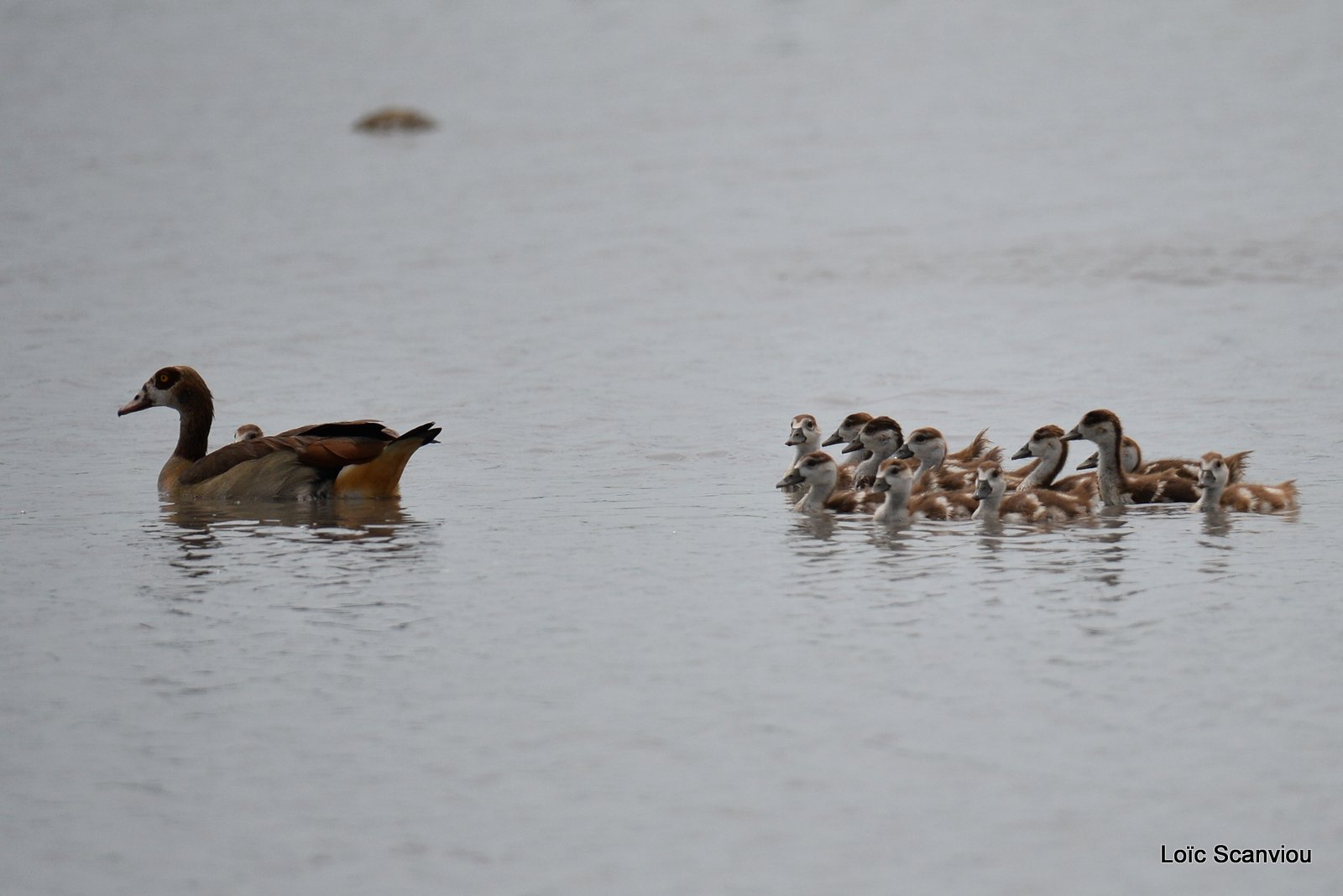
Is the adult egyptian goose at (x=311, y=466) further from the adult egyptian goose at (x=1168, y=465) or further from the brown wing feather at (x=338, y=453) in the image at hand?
the adult egyptian goose at (x=1168, y=465)

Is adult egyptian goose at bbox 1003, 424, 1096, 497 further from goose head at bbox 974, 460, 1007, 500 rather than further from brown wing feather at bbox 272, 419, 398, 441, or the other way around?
brown wing feather at bbox 272, 419, 398, 441

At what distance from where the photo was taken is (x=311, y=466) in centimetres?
1296

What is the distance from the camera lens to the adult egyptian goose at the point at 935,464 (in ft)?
42.8

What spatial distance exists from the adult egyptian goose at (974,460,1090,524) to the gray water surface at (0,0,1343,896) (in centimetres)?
31

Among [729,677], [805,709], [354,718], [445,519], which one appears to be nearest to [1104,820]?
[805,709]

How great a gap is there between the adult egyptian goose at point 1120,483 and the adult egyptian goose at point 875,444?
5.21 feet

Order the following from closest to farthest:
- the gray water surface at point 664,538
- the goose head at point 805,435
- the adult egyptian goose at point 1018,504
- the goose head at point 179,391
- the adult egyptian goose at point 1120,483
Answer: the gray water surface at point 664,538 → the adult egyptian goose at point 1018,504 → the adult egyptian goose at point 1120,483 → the goose head at point 805,435 → the goose head at point 179,391

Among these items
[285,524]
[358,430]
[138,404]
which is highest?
[138,404]

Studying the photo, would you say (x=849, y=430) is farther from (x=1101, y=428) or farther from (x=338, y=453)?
(x=338, y=453)

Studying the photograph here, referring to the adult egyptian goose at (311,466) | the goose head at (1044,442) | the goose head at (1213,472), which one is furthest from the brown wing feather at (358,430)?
the goose head at (1213,472)

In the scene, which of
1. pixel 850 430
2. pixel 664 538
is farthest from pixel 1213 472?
pixel 664 538

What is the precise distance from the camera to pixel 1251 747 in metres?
7.43

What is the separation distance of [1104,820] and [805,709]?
157 cm

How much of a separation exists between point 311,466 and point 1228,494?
5.90 metres
